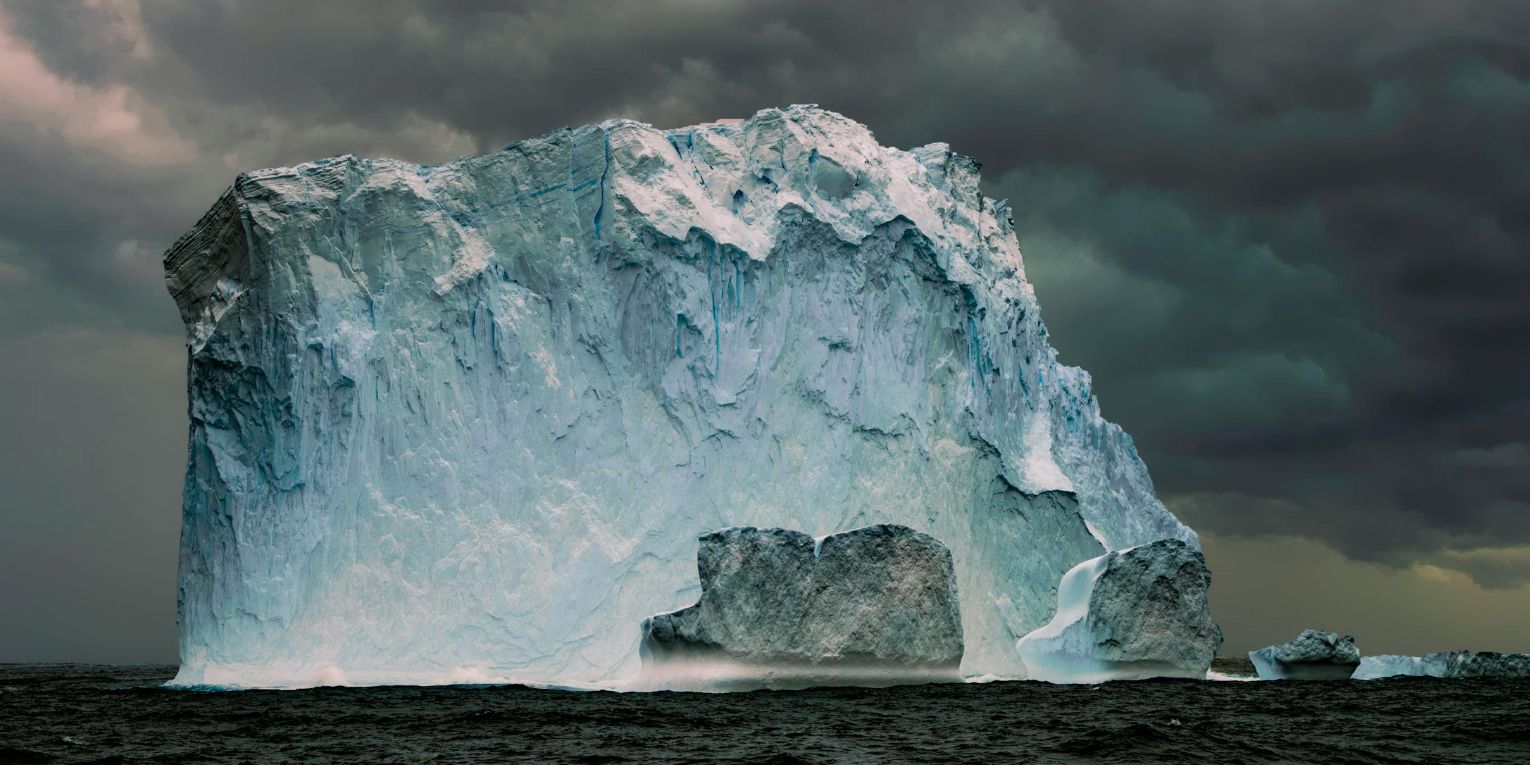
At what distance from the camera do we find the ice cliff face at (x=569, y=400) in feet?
67.7

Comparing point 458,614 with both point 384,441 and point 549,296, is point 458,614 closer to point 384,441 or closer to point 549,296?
point 384,441

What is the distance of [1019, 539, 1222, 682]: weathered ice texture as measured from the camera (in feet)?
66.0

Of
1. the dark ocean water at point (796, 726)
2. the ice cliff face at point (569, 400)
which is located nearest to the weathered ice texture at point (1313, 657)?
the dark ocean water at point (796, 726)

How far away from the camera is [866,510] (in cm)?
2241

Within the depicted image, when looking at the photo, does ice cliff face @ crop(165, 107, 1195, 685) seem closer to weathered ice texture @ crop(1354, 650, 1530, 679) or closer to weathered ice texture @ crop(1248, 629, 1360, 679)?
weathered ice texture @ crop(1248, 629, 1360, 679)

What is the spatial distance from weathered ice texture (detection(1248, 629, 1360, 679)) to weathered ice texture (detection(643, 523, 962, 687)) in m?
6.77

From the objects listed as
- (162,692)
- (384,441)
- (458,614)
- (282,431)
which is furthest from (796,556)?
(162,692)

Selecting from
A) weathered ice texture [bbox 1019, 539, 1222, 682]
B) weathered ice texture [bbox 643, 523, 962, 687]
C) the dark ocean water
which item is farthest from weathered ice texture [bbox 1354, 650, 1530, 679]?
weathered ice texture [bbox 643, 523, 962, 687]

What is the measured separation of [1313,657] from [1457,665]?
12.4 ft

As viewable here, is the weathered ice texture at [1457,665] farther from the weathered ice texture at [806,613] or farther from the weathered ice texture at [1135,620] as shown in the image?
the weathered ice texture at [806,613]

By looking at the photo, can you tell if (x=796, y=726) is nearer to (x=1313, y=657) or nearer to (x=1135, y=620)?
(x=1135, y=620)

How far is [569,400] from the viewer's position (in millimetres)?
21781

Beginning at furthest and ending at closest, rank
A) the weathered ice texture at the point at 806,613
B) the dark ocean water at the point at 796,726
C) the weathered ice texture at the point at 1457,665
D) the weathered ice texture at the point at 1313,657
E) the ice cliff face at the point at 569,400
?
the weathered ice texture at the point at 1457,665 → the weathered ice texture at the point at 1313,657 → the ice cliff face at the point at 569,400 → the weathered ice texture at the point at 806,613 → the dark ocean water at the point at 796,726

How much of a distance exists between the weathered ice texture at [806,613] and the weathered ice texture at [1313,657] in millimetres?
6772
